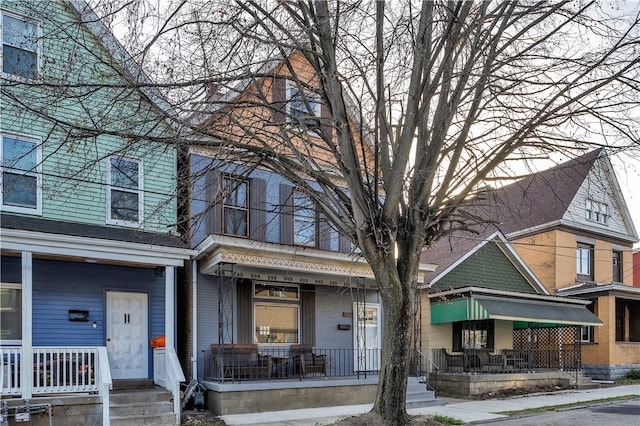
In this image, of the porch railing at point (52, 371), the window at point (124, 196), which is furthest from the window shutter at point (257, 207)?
the porch railing at point (52, 371)

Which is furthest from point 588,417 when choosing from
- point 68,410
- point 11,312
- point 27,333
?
point 11,312

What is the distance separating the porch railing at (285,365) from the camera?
12836mm

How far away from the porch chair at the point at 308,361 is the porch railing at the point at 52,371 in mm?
4841

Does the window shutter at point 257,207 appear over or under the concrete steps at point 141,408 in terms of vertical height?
over

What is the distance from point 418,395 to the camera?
1415 centimetres

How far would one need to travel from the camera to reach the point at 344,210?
8.21m

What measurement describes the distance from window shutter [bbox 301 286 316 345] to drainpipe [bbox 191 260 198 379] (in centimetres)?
→ 311

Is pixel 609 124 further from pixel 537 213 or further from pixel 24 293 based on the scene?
pixel 537 213

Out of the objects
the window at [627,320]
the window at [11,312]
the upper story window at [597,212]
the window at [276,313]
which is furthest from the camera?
the upper story window at [597,212]

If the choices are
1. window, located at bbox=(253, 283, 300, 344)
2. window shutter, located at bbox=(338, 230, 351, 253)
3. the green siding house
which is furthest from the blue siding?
window shutter, located at bbox=(338, 230, 351, 253)

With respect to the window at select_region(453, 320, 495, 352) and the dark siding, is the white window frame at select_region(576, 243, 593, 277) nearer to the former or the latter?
the window at select_region(453, 320, 495, 352)

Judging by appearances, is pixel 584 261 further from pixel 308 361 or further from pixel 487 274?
pixel 308 361

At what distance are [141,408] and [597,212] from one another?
2175 centimetres

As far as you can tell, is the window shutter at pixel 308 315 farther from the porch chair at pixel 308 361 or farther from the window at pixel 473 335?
the window at pixel 473 335
